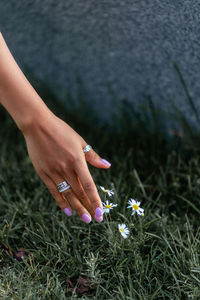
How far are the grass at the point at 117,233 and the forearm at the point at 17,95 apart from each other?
1.50 ft

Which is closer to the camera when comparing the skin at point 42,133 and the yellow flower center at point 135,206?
the skin at point 42,133

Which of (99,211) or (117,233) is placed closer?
(99,211)

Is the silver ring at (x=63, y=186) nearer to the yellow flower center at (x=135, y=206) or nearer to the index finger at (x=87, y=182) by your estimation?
the index finger at (x=87, y=182)

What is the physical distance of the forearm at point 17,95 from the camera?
1336 millimetres

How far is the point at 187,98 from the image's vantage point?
1938 millimetres

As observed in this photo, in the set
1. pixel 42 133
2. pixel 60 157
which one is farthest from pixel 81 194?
pixel 42 133

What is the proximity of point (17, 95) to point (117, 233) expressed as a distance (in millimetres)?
680

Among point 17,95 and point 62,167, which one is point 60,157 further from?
point 17,95

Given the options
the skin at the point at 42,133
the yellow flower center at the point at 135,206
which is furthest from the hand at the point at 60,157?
the yellow flower center at the point at 135,206

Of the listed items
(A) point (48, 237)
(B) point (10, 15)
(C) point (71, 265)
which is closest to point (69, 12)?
(B) point (10, 15)

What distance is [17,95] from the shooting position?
4.41ft

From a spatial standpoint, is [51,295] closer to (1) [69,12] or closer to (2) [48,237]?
(2) [48,237]

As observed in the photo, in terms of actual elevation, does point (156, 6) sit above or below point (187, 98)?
above

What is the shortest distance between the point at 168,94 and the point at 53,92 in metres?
0.89
